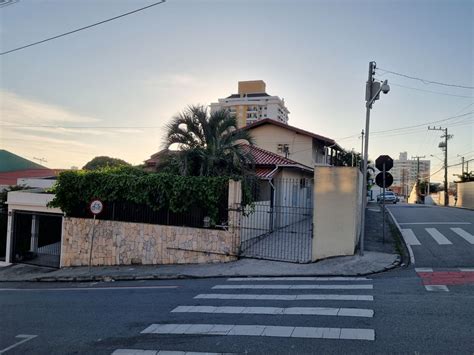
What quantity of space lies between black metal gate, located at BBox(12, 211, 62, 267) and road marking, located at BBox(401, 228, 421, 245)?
15.9m

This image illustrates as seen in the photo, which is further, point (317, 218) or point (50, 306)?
point (317, 218)

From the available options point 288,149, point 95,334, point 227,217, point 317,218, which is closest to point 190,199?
point 227,217

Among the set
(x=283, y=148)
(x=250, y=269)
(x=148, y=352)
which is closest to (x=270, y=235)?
(x=250, y=269)

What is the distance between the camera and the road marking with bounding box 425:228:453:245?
1482cm

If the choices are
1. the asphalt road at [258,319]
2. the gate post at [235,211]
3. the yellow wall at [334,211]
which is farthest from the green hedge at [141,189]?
the asphalt road at [258,319]

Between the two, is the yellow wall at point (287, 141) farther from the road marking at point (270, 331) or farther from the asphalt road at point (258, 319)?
the road marking at point (270, 331)

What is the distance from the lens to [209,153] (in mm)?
17562

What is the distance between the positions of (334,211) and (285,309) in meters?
6.28

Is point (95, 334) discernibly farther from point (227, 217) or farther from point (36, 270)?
point (36, 270)

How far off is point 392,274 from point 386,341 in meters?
5.64

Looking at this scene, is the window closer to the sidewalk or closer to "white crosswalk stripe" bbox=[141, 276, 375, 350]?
the sidewalk

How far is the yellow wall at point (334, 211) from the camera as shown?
43.2 ft

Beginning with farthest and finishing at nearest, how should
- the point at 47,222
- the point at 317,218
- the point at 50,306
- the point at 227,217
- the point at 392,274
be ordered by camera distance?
the point at 47,222 → the point at 227,217 → the point at 317,218 → the point at 392,274 → the point at 50,306

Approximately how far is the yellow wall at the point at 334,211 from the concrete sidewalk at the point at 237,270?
44 centimetres
